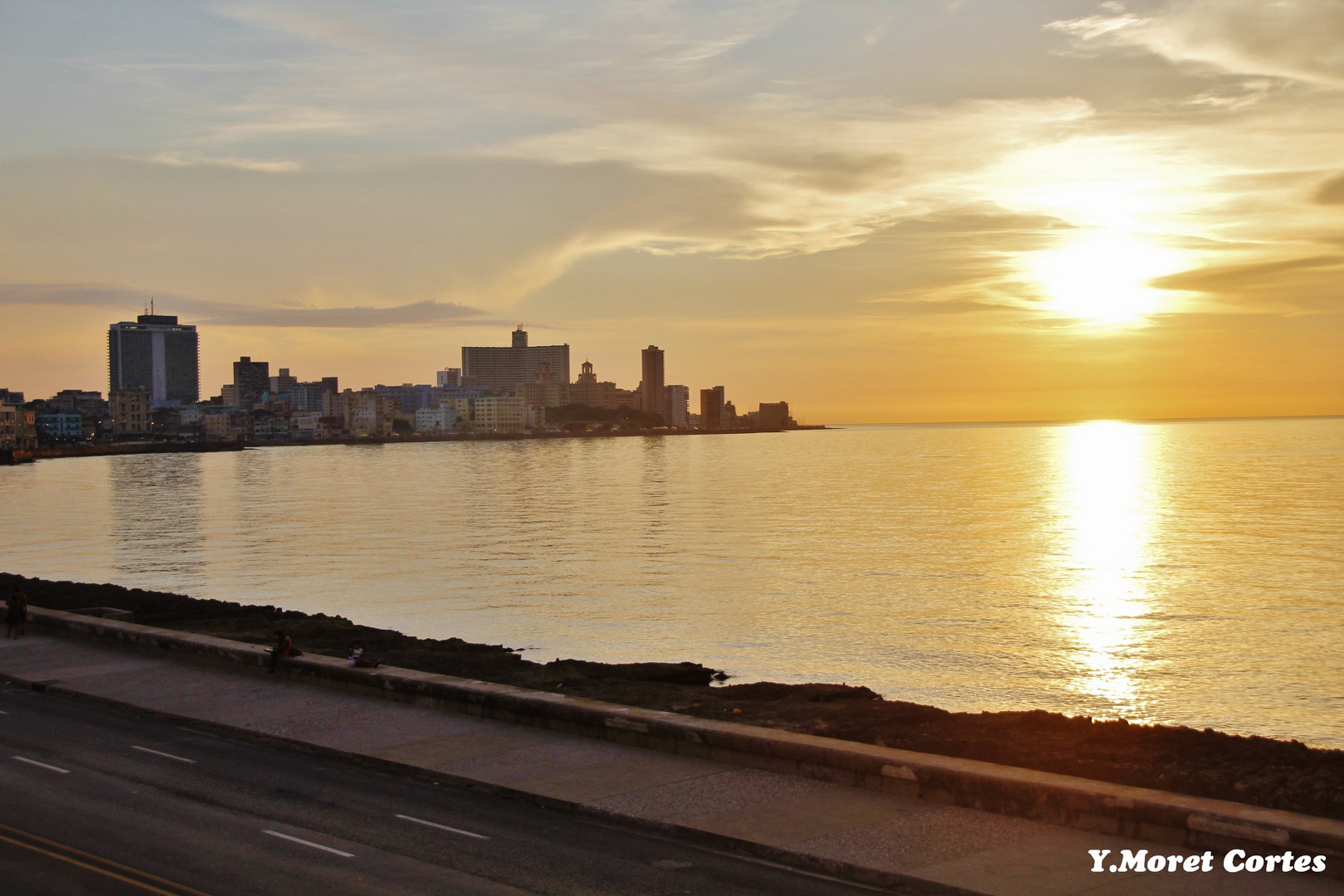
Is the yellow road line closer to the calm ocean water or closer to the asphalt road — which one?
the asphalt road

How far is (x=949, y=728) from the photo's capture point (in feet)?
50.5

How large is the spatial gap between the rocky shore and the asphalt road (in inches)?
184

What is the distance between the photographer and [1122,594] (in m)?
41.6

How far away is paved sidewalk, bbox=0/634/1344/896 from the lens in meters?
→ 9.73

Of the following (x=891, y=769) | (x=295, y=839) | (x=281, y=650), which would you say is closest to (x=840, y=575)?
(x=281, y=650)

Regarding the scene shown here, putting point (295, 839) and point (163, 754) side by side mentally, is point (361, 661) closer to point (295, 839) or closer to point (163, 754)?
point (163, 754)

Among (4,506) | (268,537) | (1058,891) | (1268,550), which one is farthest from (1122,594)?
(4,506)

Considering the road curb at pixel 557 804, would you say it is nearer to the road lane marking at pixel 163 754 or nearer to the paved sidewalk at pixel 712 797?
the paved sidewalk at pixel 712 797

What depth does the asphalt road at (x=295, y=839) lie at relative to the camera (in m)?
10.0

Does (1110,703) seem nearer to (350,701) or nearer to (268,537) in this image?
(350,701)

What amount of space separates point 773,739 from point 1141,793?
170 inches

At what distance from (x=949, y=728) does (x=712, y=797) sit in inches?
180

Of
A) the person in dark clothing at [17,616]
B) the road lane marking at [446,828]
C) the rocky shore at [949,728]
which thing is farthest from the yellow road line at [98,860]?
the person in dark clothing at [17,616]

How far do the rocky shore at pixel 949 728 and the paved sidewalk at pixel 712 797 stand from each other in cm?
223
